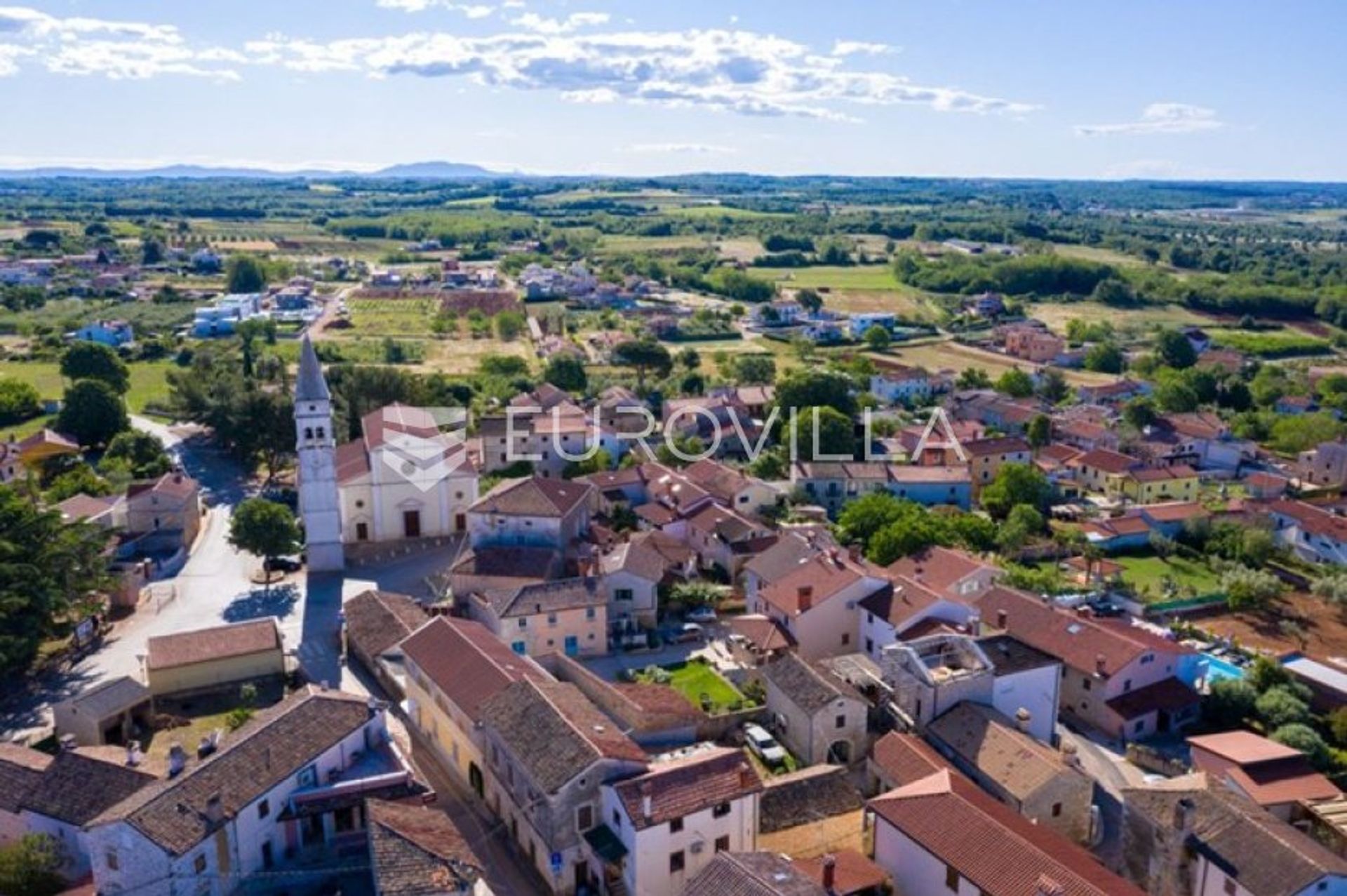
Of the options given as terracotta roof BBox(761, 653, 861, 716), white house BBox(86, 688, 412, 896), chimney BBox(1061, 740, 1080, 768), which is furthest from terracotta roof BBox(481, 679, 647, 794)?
chimney BBox(1061, 740, 1080, 768)

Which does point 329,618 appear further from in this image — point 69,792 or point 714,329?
point 714,329

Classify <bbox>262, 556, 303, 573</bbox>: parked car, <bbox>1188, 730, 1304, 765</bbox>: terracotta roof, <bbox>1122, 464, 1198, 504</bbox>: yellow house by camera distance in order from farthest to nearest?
<bbox>1122, 464, 1198, 504</bbox>: yellow house → <bbox>262, 556, 303, 573</bbox>: parked car → <bbox>1188, 730, 1304, 765</bbox>: terracotta roof

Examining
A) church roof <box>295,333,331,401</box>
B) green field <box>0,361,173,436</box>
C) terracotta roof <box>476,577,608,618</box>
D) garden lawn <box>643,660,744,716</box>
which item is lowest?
garden lawn <box>643,660,744,716</box>

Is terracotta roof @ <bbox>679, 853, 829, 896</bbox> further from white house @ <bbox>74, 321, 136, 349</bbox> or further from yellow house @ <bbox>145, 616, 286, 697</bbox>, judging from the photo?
white house @ <bbox>74, 321, 136, 349</bbox>

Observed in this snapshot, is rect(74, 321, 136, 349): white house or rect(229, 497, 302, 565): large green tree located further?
rect(74, 321, 136, 349): white house

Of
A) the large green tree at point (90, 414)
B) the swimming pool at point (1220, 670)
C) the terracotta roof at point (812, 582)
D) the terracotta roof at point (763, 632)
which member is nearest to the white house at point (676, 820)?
the terracotta roof at point (763, 632)

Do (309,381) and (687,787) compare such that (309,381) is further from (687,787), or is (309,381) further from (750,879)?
(750,879)

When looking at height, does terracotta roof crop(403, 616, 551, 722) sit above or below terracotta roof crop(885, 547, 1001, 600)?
above
